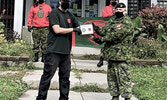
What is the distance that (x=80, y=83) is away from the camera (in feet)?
13.7

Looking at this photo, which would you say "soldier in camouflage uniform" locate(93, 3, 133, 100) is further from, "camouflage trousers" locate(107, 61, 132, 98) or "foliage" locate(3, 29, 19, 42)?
"foliage" locate(3, 29, 19, 42)

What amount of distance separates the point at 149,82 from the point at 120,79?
5.61ft

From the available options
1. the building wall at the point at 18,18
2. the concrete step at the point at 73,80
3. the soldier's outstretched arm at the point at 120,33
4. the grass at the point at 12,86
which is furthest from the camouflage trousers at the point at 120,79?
the building wall at the point at 18,18

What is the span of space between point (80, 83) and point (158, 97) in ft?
4.98

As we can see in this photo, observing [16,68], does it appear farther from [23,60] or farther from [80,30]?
[80,30]

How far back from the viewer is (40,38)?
5.49 metres

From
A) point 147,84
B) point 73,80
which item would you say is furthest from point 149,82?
point 73,80

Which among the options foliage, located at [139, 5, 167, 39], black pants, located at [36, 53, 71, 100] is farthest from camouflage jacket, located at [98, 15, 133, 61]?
foliage, located at [139, 5, 167, 39]

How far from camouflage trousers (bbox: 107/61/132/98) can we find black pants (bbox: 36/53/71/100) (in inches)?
27.9

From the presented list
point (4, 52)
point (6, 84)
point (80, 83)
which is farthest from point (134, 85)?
point (4, 52)

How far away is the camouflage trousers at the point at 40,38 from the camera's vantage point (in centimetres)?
544

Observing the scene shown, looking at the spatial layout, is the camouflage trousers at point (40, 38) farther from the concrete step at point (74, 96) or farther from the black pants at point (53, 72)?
the black pants at point (53, 72)

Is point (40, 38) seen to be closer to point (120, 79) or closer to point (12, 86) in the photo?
point (12, 86)

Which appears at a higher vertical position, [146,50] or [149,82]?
[146,50]
